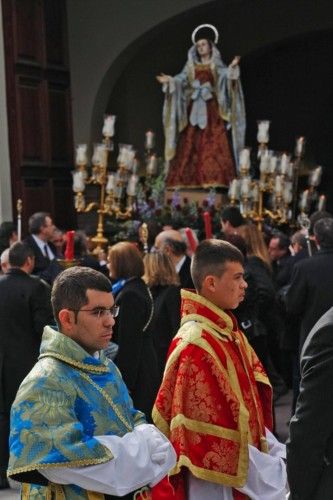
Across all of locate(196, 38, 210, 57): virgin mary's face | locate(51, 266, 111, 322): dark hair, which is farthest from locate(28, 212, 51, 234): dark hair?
locate(51, 266, 111, 322): dark hair

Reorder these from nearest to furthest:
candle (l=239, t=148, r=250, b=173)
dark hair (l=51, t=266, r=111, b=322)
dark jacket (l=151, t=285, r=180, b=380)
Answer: dark hair (l=51, t=266, r=111, b=322) < dark jacket (l=151, t=285, r=180, b=380) < candle (l=239, t=148, r=250, b=173)

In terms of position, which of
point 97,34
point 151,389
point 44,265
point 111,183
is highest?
point 97,34

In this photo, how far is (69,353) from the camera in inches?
135

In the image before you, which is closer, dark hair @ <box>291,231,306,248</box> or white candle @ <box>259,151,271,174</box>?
dark hair @ <box>291,231,306,248</box>

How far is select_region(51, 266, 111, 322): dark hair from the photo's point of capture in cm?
354

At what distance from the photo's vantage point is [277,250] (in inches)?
416

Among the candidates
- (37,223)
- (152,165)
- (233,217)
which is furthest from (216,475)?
(152,165)

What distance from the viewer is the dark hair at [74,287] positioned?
139 inches

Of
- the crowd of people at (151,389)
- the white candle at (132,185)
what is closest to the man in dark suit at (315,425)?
the crowd of people at (151,389)

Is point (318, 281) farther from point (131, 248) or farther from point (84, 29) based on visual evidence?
point (84, 29)

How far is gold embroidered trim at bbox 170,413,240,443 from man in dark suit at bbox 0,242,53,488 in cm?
300

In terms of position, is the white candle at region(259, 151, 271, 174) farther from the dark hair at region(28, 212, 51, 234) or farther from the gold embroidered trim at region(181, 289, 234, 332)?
the gold embroidered trim at region(181, 289, 234, 332)

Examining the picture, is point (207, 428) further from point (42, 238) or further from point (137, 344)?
point (42, 238)

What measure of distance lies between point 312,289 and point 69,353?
432 cm
